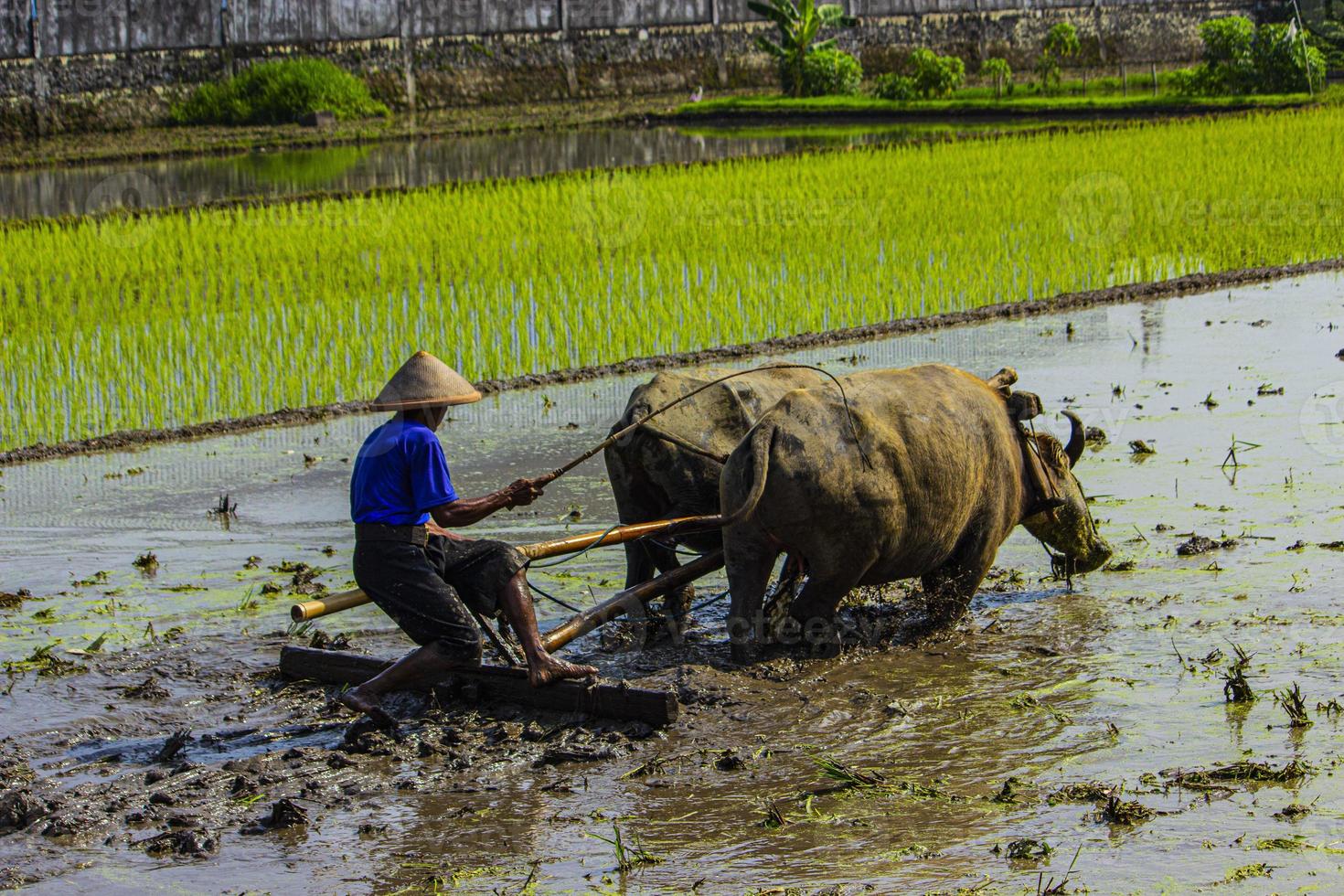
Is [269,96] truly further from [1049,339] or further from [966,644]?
[966,644]

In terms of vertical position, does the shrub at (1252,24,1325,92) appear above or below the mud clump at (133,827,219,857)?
above

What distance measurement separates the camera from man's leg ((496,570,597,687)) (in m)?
4.21

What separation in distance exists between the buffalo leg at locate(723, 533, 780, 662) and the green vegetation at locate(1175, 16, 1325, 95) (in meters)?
19.5

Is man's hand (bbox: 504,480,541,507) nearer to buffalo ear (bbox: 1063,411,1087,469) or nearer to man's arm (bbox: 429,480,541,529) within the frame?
man's arm (bbox: 429,480,541,529)

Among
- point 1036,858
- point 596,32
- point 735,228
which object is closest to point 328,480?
point 1036,858

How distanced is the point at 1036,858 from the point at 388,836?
1.40 meters

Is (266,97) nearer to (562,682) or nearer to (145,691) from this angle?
(145,691)

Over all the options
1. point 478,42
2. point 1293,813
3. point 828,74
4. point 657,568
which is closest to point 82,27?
point 478,42

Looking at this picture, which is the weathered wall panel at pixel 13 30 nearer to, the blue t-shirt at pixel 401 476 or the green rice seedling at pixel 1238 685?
the blue t-shirt at pixel 401 476

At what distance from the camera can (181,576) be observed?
230 inches

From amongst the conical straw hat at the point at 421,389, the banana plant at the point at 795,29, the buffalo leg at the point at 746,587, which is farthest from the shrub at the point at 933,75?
the conical straw hat at the point at 421,389

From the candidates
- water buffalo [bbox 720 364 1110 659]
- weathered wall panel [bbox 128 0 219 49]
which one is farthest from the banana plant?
water buffalo [bbox 720 364 1110 659]

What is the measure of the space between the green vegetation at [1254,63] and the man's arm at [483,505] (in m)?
20.1

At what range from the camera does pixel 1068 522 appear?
5254 mm
